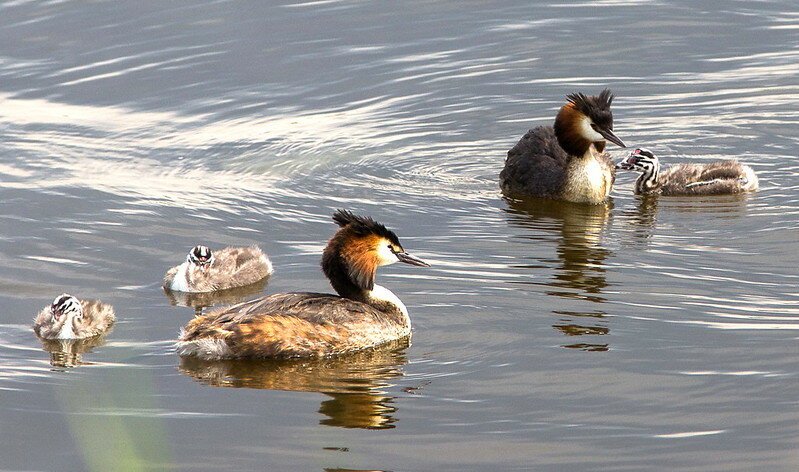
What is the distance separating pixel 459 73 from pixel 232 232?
514 centimetres

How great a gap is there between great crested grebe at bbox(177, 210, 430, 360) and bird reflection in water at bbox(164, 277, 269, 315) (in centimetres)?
105

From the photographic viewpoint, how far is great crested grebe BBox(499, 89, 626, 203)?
43.4 ft

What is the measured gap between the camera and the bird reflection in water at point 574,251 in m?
9.60

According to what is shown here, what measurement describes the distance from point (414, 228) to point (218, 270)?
1.92 meters

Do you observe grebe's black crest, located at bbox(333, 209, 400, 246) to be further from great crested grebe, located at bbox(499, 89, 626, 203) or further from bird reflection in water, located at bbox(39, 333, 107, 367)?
great crested grebe, located at bbox(499, 89, 626, 203)

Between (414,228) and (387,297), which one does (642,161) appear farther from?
(387,297)

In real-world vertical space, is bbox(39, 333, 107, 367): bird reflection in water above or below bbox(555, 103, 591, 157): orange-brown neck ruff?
below

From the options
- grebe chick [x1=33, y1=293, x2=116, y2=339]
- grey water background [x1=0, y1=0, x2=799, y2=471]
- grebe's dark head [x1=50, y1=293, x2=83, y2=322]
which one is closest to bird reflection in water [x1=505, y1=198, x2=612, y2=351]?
grey water background [x1=0, y1=0, x2=799, y2=471]

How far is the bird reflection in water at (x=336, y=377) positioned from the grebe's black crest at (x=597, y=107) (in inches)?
177

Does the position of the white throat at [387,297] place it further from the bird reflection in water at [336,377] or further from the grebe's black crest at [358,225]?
the grebe's black crest at [358,225]

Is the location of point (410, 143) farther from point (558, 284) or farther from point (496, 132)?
point (558, 284)

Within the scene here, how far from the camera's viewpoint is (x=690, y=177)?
13.1 m

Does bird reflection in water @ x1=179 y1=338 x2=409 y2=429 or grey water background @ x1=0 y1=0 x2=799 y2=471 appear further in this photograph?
bird reflection in water @ x1=179 y1=338 x2=409 y2=429

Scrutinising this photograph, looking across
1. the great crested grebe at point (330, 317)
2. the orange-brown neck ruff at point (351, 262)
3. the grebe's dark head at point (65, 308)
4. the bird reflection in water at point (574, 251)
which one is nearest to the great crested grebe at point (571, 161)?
the bird reflection in water at point (574, 251)
